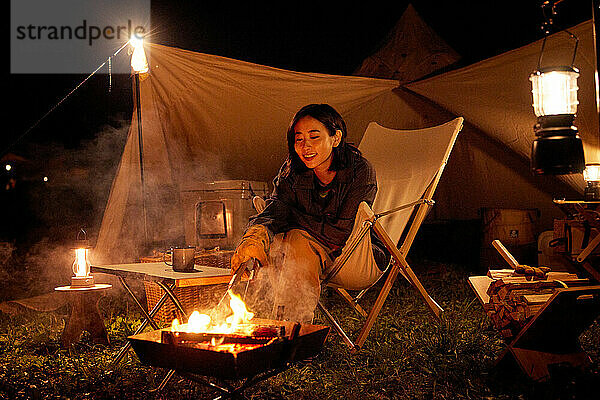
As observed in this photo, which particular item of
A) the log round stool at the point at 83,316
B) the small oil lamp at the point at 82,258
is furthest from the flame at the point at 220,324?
the small oil lamp at the point at 82,258

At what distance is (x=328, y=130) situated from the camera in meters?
2.60

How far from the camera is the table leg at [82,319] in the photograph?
2.65m

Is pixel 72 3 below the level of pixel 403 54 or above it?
above

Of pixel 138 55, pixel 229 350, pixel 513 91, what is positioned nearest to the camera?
pixel 229 350

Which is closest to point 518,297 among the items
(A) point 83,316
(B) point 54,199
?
(A) point 83,316

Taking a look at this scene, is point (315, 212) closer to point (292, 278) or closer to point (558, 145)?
point (292, 278)

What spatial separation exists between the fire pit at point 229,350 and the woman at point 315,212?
66 cm

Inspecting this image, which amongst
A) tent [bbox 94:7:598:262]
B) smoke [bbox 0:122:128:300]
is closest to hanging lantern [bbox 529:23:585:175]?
tent [bbox 94:7:598:262]

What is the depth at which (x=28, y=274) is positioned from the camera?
16.2 feet

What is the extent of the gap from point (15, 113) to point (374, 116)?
28.2ft

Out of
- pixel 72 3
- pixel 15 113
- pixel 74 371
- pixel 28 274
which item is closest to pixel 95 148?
pixel 15 113

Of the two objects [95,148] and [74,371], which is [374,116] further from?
[95,148]

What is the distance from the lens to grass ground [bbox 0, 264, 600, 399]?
204 cm

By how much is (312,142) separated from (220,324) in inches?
43.0
